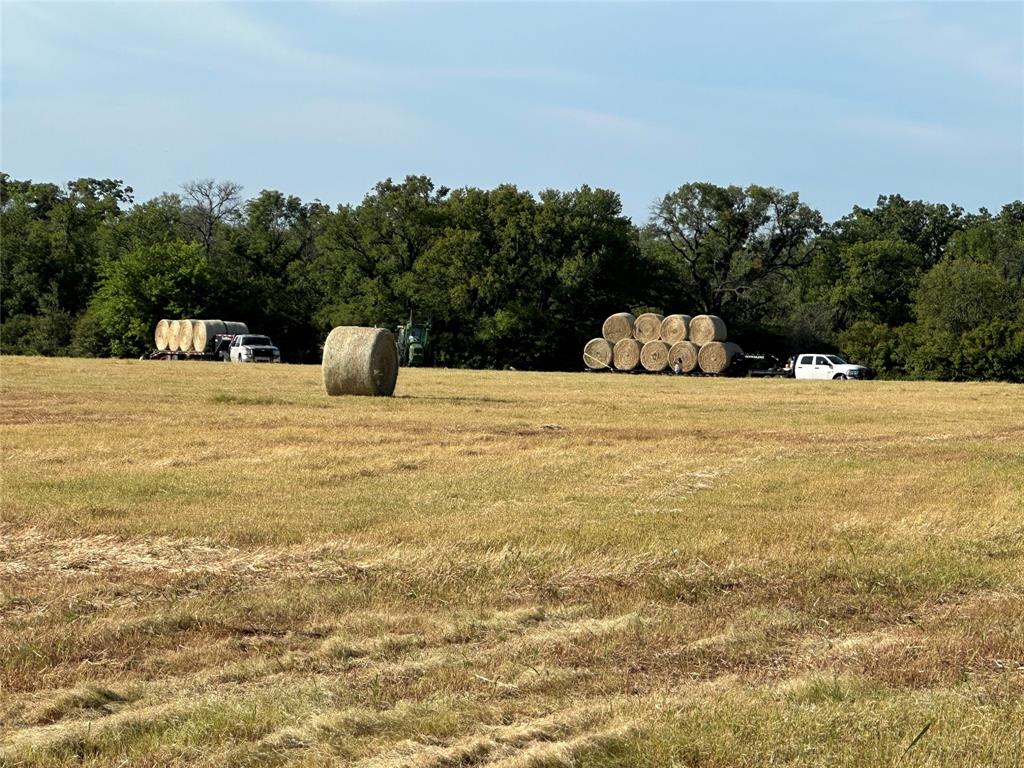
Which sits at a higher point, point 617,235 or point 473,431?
point 617,235

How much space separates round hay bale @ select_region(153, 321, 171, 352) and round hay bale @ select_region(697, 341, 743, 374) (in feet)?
89.8

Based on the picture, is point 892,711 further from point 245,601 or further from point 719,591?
point 245,601

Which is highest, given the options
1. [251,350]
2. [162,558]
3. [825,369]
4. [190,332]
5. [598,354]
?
[190,332]

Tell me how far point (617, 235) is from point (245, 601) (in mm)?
59261

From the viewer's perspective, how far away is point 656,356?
5384cm

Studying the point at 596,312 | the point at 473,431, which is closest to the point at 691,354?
the point at 596,312

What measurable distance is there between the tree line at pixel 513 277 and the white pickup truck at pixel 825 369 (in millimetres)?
4962

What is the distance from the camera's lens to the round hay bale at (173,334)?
63531 millimetres

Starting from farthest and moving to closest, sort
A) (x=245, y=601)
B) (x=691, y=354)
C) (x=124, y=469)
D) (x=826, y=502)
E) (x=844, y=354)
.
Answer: (x=844, y=354), (x=691, y=354), (x=124, y=469), (x=826, y=502), (x=245, y=601)

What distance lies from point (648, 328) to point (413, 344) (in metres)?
11.6

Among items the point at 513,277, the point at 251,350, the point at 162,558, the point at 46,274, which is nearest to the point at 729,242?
the point at 513,277

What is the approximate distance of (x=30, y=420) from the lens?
750 inches

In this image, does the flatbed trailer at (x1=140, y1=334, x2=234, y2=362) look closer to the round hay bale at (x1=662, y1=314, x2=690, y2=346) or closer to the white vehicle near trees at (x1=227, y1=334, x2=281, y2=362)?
the white vehicle near trees at (x1=227, y1=334, x2=281, y2=362)

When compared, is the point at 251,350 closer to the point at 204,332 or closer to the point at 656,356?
the point at 204,332
